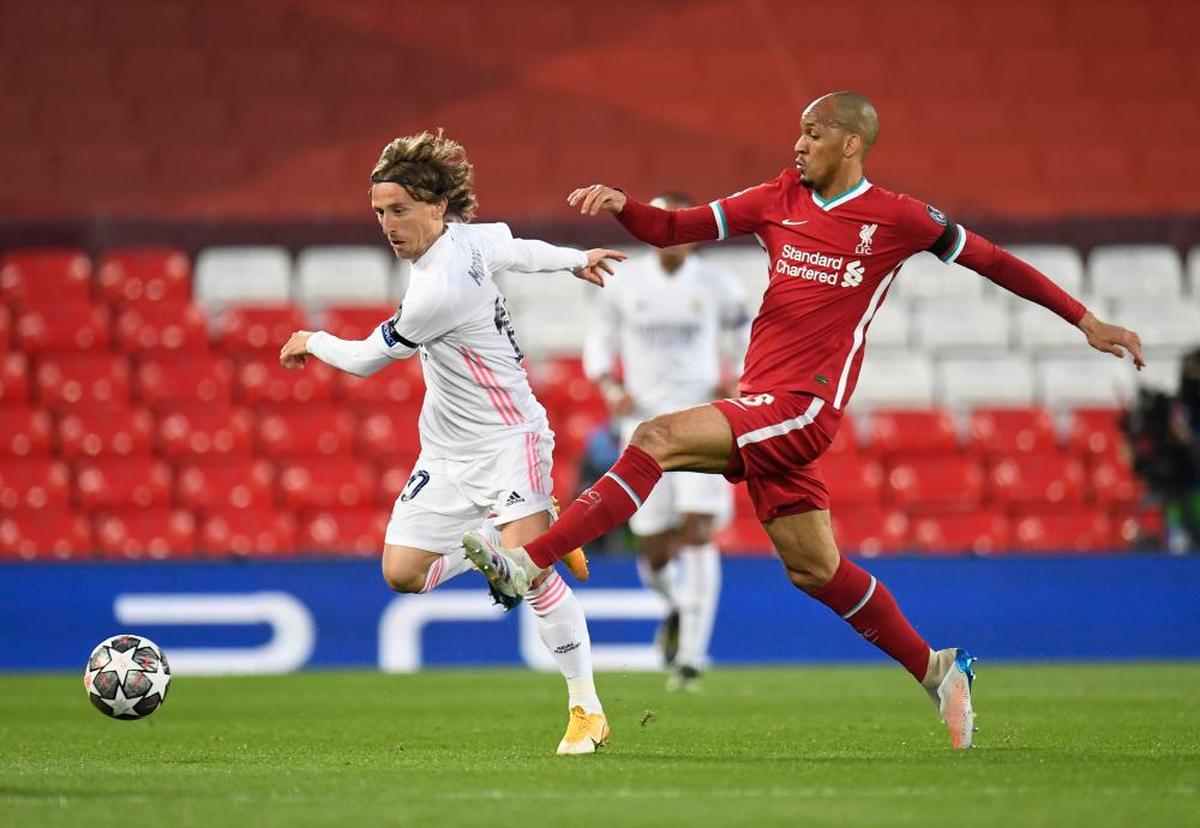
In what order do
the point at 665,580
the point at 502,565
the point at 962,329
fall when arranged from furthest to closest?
the point at 962,329 < the point at 665,580 < the point at 502,565

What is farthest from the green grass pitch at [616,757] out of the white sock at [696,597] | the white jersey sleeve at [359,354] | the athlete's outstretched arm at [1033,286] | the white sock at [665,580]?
the athlete's outstretched arm at [1033,286]

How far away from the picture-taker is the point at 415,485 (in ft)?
22.0

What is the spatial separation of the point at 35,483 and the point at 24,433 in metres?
0.48

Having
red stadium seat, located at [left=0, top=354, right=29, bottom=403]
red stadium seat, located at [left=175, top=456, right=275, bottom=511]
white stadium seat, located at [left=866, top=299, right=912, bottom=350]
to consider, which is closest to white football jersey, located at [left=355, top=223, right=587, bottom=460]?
red stadium seat, located at [left=175, top=456, right=275, bottom=511]

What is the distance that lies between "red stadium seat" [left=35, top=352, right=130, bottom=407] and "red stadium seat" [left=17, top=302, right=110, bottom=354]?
17cm

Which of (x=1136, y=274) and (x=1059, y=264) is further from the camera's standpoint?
(x=1136, y=274)

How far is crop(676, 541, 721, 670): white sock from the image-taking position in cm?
1008

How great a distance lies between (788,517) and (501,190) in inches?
411

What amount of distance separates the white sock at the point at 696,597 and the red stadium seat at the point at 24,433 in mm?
5717

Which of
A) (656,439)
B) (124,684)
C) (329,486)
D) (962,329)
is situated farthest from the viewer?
(962,329)

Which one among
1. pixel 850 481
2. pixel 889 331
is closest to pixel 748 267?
pixel 889 331

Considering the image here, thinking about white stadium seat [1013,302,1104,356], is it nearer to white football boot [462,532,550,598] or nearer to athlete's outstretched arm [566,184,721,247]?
athlete's outstretched arm [566,184,721,247]

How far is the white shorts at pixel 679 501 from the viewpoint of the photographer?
33.4 ft

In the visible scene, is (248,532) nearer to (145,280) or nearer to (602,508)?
(145,280)
